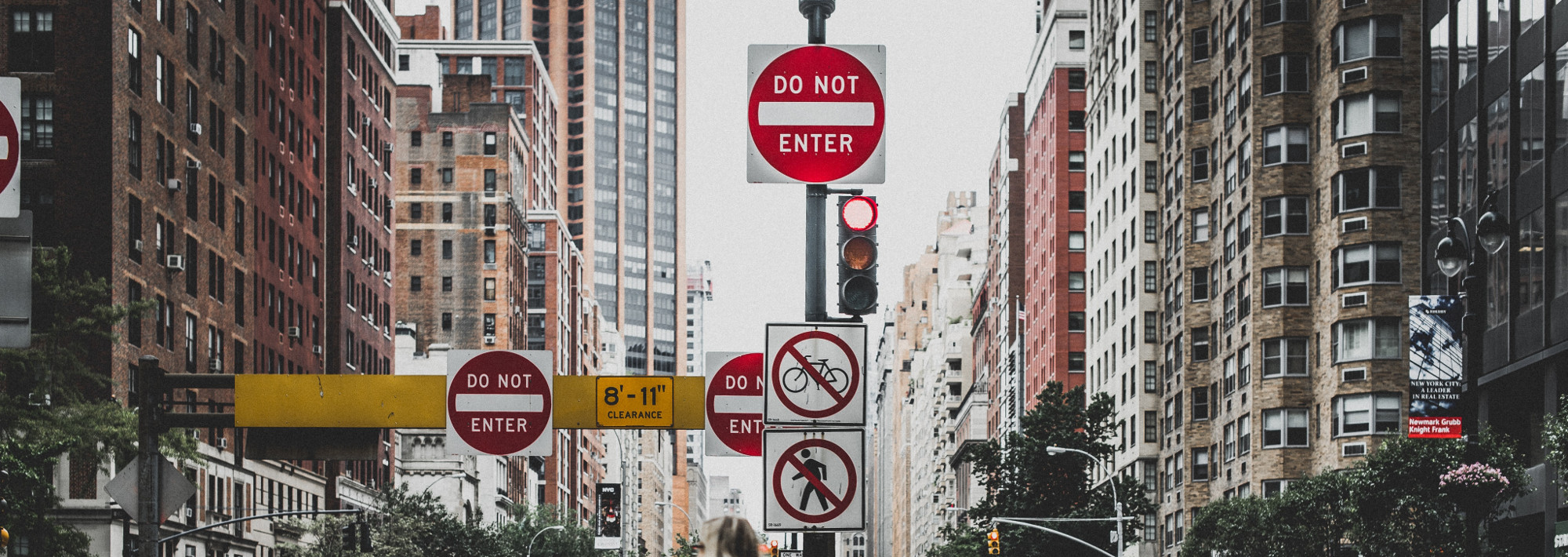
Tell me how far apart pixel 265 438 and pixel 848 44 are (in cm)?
1485

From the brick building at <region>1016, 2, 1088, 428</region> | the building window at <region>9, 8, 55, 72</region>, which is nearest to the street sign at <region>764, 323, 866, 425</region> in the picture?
the building window at <region>9, 8, 55, 72</region>

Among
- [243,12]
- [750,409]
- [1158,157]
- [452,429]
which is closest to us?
[452,429]

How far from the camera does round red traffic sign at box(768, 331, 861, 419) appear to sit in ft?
35.5

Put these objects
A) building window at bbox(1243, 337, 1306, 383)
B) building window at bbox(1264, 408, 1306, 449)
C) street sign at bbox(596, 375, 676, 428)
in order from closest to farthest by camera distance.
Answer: street sign at bbox(596, 375, 676, 428)
building window at bbox(1264, 408, 1306, 449)
building window at bbox(1243, 337, 1306, 383)

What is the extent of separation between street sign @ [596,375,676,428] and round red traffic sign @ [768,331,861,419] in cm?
1522

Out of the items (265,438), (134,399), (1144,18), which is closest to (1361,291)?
(1144,18)

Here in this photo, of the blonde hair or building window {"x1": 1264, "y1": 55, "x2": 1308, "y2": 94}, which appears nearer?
the blonde hair

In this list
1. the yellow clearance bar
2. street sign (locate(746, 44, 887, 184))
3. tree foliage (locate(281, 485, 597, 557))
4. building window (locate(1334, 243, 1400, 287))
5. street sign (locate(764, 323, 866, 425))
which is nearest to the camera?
street sign (locate(764, 323, 866, 425))

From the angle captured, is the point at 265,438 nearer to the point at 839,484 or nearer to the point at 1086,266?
the point at 839,484

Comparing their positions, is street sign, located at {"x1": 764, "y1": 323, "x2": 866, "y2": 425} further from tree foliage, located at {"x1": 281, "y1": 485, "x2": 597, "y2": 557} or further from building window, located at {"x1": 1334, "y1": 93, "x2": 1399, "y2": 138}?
building window, located at {"x1": 1334, "y1": 93, "x2": 1399, "y2": 138}

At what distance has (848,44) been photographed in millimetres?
11398

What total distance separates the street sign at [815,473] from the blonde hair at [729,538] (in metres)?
3.03

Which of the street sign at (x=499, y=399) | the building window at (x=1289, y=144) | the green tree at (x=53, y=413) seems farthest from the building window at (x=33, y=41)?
the street sign at (x=499, y=399)

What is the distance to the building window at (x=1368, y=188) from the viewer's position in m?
63.7
